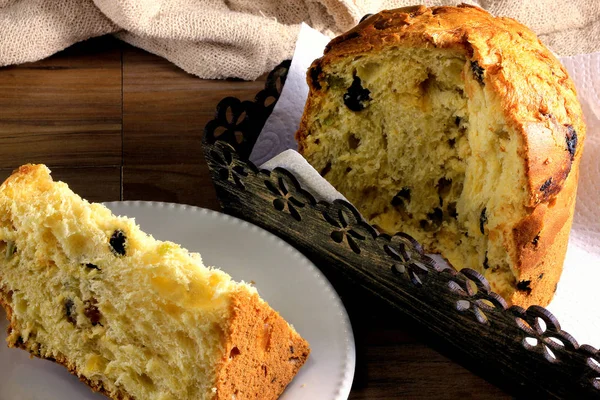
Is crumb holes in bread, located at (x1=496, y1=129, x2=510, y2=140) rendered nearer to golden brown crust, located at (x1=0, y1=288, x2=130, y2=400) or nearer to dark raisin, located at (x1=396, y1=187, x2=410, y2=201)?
dark raisin, located at (x1=396, y1=187, x2=410, y2=201)

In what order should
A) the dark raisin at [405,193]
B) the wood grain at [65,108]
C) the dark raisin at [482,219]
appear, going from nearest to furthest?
the dark raisin at [482,219]
the dark raisin at [405,193]
the wood grain at [65,108]

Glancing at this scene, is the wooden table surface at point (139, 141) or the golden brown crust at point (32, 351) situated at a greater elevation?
the wooden table surface at point (139, 141)

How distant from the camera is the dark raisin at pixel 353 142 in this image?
1866 millimetres

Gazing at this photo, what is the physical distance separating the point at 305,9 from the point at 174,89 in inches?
20.0

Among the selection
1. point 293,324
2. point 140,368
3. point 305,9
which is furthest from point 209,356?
point 305,9

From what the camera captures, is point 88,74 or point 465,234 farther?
point 88,74

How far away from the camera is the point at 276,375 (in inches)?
56.7

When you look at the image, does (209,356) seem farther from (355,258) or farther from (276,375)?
(355,258)

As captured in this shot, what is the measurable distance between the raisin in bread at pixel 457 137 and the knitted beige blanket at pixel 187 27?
2.22 feet

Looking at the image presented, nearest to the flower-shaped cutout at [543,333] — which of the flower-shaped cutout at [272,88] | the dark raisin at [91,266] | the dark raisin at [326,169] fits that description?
the dark raisin at [326,169]

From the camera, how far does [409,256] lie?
5.12ft

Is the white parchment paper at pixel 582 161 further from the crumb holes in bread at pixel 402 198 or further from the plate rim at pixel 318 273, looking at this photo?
the crumb holes in bread at pixel 402 198

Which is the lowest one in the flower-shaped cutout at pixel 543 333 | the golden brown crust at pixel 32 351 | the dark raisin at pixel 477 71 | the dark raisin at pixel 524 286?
the golden brown crust at pixel 32 351

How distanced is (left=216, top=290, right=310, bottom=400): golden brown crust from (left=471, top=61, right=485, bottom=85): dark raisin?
62 centimetres
